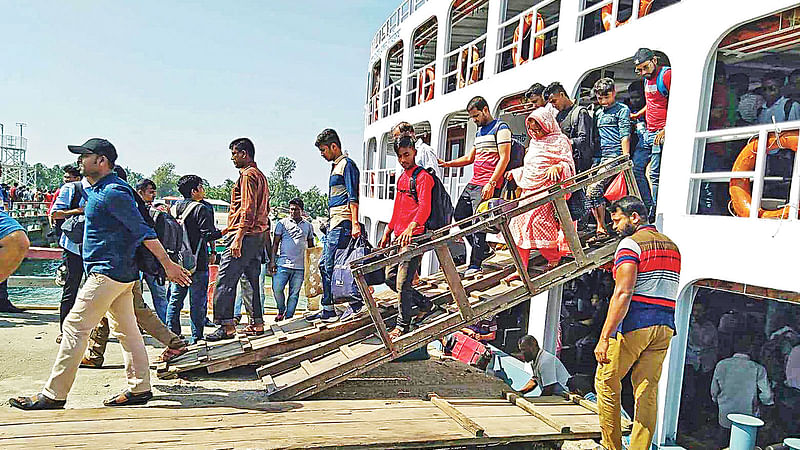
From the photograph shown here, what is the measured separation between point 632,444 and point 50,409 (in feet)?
13.7

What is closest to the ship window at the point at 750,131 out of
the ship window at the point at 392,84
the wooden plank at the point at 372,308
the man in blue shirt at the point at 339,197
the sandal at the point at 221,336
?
the wooden plank at the point at 372,308

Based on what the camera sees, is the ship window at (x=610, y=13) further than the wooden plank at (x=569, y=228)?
Yes

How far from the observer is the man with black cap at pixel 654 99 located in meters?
5.31

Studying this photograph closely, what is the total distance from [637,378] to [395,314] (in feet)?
8.29

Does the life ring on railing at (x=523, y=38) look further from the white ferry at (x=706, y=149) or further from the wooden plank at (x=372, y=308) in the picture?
the wooden plank at (x=372, y=308)

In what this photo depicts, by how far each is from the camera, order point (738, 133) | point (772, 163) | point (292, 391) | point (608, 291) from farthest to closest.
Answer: point (608, 291), point (772, 163), point (292, 391), point (738, 133)

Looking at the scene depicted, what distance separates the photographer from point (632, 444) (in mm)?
4254

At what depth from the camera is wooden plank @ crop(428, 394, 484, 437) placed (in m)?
4.39

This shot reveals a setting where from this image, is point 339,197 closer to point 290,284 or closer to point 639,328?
point 290,284

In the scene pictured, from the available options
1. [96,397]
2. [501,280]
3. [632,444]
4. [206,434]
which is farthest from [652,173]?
[96,397]

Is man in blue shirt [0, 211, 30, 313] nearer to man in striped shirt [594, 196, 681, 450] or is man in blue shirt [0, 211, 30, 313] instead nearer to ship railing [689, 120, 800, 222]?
man in striped shirt [594, 196, 681, 450]

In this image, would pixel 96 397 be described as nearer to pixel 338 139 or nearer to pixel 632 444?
pixel 338 139

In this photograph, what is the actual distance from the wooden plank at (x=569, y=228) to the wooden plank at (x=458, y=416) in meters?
1.74

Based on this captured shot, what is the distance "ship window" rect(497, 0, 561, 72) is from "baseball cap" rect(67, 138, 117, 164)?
5019mm
